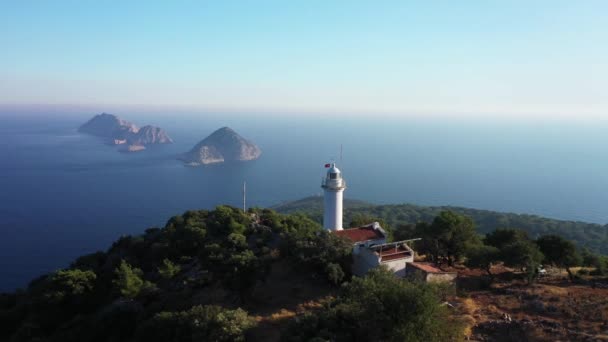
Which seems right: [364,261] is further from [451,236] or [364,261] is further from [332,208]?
[451,236]

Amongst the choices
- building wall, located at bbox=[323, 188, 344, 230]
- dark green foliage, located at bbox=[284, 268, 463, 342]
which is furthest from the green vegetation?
building wall, located at bbox=[323, 188, 344, 230]

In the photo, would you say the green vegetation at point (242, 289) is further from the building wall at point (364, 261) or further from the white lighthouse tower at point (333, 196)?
the white lighthouse tower at point (333, 196)

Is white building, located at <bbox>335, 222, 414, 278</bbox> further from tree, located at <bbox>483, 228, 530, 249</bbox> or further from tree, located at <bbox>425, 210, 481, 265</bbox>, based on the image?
tree, located at <bbox>483, 228, 530, 249</bbox>

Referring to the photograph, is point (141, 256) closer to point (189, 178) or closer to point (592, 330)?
point (592, 330)

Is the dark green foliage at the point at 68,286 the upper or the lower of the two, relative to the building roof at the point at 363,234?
lower

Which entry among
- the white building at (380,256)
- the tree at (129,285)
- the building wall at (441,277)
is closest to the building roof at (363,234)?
the white building at (380,256)

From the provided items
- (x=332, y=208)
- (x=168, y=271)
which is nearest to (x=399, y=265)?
(x=332, y=208)
